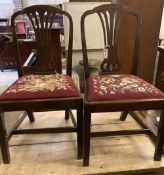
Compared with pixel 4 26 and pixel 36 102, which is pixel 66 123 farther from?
pixel 4 26

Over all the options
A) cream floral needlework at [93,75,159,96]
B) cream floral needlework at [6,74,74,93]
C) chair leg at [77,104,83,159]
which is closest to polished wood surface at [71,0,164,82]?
cream floral needlework at [93,75,159,96]

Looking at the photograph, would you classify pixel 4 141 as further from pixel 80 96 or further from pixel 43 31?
pixel 43 31

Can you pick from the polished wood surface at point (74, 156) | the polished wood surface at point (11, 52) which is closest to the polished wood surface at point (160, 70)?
the polished wood surface at point (74, 156)

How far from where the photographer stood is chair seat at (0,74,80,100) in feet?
3.43

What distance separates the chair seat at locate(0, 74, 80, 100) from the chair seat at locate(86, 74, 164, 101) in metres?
0.10

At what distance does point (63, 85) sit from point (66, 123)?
1.77 ft

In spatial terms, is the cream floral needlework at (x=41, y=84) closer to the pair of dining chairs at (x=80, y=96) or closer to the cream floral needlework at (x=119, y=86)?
the pair of dining chairs at (x=80, y=96)

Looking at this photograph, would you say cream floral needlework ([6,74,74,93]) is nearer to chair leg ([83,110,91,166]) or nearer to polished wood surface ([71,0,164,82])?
chair leg ([83,110,91,166])

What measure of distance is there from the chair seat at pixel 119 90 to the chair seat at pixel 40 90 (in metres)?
0.10

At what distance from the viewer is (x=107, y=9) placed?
1295 millimetres

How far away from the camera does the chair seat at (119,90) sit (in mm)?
1043

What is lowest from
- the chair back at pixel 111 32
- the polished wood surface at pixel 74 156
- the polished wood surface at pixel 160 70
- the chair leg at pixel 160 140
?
the polished wood surface at pixel 74 156

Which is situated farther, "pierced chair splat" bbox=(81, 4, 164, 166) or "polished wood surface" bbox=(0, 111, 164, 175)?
"polished wood surface" bbox=(0, 111, 164, 175)

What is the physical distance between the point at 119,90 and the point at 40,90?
43 centimetres
